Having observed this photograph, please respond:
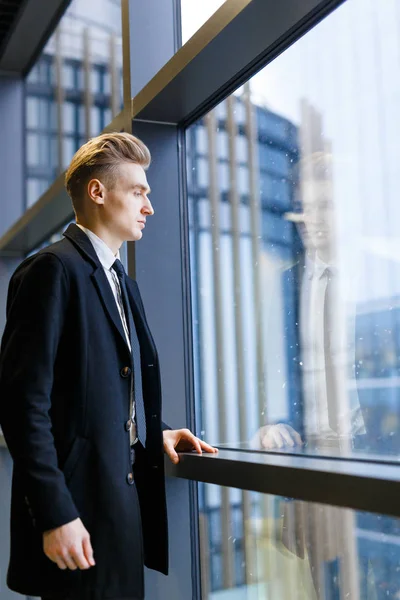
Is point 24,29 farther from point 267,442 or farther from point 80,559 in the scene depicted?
point 80,559

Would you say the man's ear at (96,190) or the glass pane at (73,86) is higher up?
the glass pane at (73,86)

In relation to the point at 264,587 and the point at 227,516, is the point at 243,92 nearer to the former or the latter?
the point at 227,516

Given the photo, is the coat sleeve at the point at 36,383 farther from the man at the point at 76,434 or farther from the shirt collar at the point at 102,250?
the shirt collar at the point at 102,250

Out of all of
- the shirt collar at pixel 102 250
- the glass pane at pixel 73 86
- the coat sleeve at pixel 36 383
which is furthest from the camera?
the glass pane at pixel 73 86

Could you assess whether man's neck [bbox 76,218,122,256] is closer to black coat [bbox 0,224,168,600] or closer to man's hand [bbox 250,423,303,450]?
black coat [bbox 0,224,168,600]

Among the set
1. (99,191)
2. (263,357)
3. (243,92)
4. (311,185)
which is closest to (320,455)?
(263,357)

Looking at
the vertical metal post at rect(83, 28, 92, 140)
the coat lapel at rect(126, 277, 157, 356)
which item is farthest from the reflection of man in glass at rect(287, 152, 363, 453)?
the vertical metal post at rect(83, 28, 92, 140)

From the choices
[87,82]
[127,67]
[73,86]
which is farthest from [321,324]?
[73,86]

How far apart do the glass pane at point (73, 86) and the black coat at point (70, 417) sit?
1.69 metres

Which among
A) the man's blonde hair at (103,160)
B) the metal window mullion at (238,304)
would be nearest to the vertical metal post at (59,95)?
the metal window mullion at (238,304)

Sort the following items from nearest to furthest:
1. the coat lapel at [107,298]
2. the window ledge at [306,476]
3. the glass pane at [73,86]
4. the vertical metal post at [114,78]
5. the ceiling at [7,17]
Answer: the window ledge at [306,476]
the coat lapel at [107,298]
the vertical metal post at [114,78]
the glass pane at [73,86]
the ceiling at [7,17]

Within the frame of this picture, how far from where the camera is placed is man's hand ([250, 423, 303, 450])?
186 centimetres

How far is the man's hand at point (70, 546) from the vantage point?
4.44 feet

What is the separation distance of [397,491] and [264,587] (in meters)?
0.93
